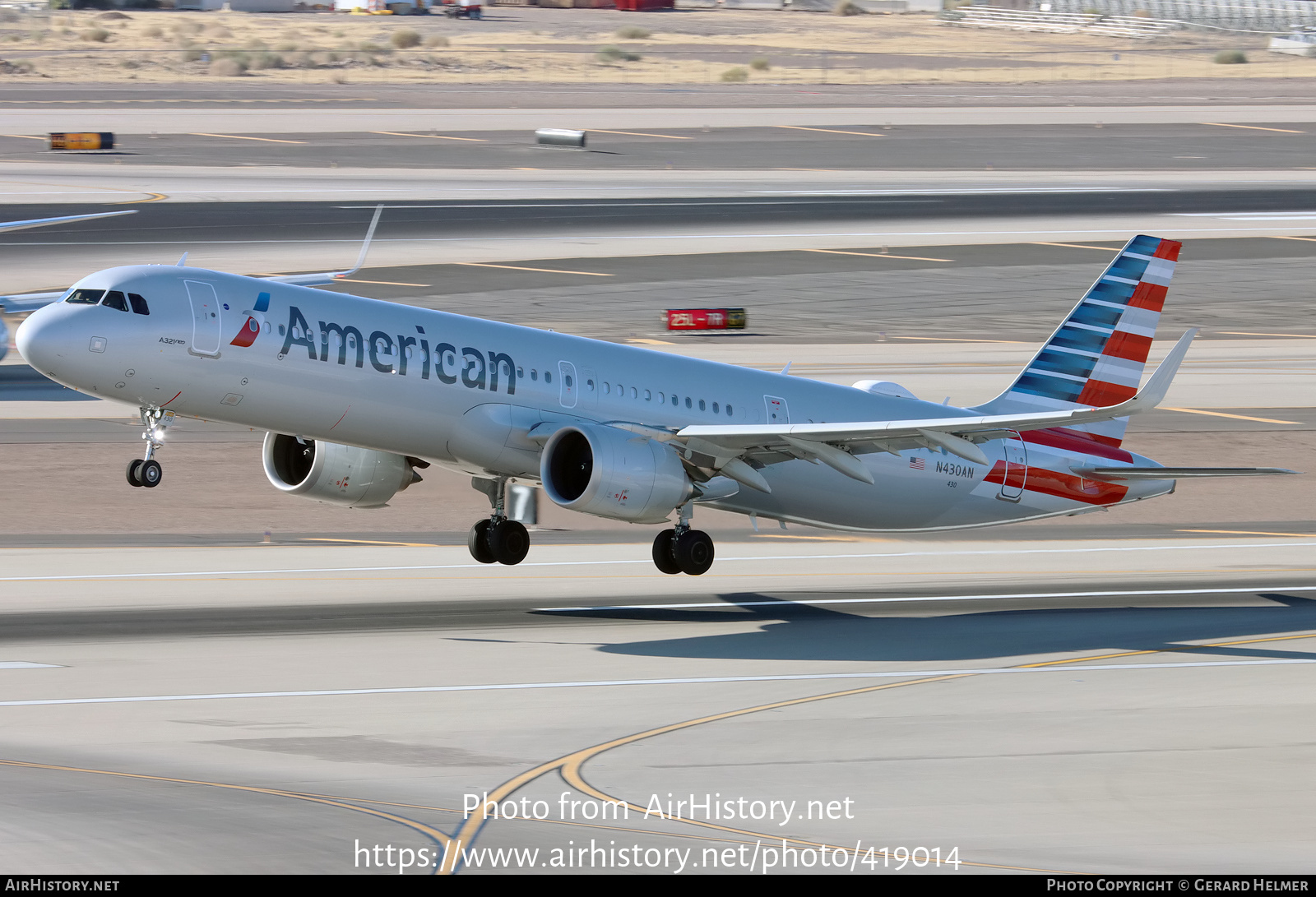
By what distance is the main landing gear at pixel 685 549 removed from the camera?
132 ft

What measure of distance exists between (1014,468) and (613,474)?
13.4 metres

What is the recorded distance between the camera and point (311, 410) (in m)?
37.5

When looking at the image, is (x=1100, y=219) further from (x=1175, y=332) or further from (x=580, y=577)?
(x=580, y=577)

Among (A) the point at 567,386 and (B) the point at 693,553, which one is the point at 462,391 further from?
(B) the point at 693,553

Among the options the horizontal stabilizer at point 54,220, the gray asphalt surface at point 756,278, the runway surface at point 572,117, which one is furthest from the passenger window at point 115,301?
the runway surface at point 572,117

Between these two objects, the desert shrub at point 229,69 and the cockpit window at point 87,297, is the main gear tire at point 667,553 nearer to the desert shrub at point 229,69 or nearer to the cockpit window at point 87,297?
the cockpit window at point 87,297

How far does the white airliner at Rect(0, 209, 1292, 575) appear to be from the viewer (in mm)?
36062

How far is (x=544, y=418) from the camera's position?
131ft

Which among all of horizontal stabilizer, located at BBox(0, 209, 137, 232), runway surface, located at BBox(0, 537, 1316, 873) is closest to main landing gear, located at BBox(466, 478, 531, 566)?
runway surface, located at BBox(0, 537, 1316, 873)

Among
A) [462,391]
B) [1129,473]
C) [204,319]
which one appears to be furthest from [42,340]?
[1129,473]

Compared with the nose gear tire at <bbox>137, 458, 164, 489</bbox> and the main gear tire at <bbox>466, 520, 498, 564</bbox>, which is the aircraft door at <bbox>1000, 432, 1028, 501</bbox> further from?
the nose gear tire at <bbox>137, 458, 164, 489</bbox>

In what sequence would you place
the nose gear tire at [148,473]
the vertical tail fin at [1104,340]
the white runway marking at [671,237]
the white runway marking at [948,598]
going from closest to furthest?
the nose gear tire at [148,473] < the white runway marking at [948,598] < the vertical tail fin at [1104,340] < the white runway marking at [671,237]

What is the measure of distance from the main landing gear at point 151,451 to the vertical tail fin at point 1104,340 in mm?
22539

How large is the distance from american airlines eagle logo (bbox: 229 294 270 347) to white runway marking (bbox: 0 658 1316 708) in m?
7.58
